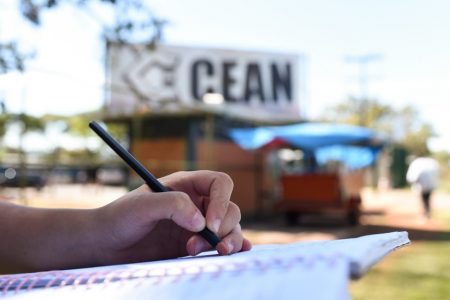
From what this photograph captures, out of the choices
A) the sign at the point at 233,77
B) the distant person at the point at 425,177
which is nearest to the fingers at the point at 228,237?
the distant person at the point at 425,177

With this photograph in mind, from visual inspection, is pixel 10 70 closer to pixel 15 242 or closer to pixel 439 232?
pixel 15 242

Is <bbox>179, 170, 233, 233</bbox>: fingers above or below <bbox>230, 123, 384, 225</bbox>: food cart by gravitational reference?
above

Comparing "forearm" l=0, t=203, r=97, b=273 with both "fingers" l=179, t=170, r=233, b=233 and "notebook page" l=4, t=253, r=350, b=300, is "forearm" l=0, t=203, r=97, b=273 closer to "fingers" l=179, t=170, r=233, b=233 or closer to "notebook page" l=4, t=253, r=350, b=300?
"fingers" l=179, t=170, r=233, b=233

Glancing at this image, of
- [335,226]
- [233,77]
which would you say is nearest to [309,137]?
[335,226]

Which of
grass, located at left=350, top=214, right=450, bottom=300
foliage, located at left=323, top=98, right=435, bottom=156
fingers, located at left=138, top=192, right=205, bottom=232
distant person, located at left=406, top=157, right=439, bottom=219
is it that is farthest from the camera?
foliage, located at left=323, top=98, right=435, bottom=156

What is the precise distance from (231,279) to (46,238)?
61 centimetres

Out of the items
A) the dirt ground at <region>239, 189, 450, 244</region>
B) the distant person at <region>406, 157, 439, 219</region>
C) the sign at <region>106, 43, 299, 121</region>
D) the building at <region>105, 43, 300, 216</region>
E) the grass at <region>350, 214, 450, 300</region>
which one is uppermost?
the sign at <region>106, 43, 299, 121</region>

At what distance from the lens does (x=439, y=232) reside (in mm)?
9484

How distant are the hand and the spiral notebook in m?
0.25

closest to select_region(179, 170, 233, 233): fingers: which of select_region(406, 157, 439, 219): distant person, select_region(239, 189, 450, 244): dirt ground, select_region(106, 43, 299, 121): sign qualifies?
select_region(239, 189, 450, 244): dirt ground

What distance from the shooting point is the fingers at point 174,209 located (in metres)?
0.88

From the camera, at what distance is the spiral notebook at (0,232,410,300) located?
18.9 inches

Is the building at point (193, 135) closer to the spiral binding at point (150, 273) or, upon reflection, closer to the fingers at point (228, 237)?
the fingers at point (228, 237)

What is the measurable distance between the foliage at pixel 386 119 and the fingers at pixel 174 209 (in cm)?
3774
